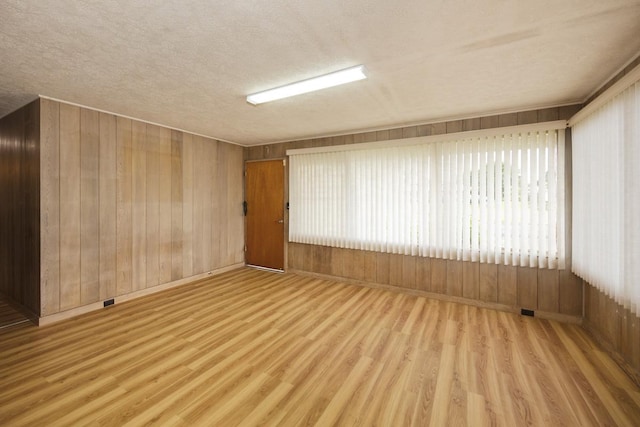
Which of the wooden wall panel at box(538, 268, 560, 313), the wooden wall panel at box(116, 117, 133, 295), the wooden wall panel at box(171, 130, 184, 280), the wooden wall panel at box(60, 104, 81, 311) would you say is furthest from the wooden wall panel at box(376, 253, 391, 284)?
the wooden wall panel at box(60, 104, 81, 311)

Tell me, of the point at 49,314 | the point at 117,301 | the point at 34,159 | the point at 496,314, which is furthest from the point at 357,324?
the point at 34,159

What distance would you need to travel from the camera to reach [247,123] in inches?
156

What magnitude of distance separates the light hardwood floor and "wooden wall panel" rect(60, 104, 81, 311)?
0.41 m

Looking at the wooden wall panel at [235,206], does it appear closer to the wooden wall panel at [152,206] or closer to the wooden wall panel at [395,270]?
the wooden wall panel at [152,206]

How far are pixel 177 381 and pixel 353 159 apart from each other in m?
3.65

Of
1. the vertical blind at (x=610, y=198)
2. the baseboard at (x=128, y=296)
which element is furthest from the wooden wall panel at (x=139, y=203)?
the vertical blind at (x=610, y=198)

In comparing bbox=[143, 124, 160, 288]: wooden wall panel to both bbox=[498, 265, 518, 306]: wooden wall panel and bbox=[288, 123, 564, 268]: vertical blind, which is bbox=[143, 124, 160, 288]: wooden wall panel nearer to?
bbox=[288, 123, 564, 268]: vertical blind

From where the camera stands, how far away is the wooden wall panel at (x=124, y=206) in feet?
11.9

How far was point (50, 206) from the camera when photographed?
3.04 metres

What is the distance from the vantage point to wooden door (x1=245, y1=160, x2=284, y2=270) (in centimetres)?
528

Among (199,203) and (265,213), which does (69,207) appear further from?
(265,213)

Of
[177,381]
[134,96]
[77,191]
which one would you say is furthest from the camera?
[77,191]

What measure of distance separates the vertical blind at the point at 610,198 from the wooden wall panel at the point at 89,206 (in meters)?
5.49

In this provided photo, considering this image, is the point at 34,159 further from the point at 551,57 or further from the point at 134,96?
the point at 551,57
